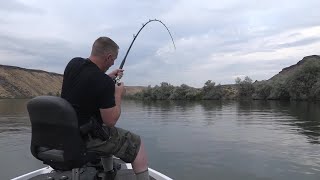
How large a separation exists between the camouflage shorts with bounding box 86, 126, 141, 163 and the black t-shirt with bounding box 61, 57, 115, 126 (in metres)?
0.27

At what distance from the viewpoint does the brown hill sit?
138 metres

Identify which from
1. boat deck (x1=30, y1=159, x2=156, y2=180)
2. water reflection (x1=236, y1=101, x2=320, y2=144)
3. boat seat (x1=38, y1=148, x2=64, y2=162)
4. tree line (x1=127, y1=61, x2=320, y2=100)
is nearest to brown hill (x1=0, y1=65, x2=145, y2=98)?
tree line (x1=127, y1=61, x2=320, y2=100)

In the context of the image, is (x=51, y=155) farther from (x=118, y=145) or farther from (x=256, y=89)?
(x=256, y=89)

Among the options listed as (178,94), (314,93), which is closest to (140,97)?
(178,94)

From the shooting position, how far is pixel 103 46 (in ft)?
15.9

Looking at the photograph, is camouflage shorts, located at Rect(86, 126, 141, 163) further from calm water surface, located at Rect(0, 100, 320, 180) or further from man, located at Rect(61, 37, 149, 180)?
calm water surface, located at Rect(0, 100, 320, 180)

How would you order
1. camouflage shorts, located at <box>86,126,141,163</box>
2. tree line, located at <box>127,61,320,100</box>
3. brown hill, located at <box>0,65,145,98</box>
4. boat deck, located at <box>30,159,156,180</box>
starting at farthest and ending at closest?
brown hill, located at <box>0,65,145,98</box>
tree line, located at <box>127,61,320,100</box>
boat deck, located at <box>30,159,156,180</box>
camouflage shorts, located at <box>86,126,141,163</box>

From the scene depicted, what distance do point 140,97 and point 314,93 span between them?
51230 mm

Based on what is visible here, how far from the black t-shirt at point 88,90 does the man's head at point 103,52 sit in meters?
0.11

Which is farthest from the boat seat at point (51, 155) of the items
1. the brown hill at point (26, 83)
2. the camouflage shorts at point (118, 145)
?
the brown hill at point (26, 83)

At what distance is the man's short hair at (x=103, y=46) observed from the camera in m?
4.85

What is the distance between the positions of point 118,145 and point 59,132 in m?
0.76

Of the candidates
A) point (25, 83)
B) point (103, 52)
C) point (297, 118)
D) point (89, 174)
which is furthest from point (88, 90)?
point (25, 83)

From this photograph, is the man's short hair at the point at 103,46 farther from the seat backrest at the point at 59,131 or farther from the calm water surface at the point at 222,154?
the calm water surface at the point at 222,154
